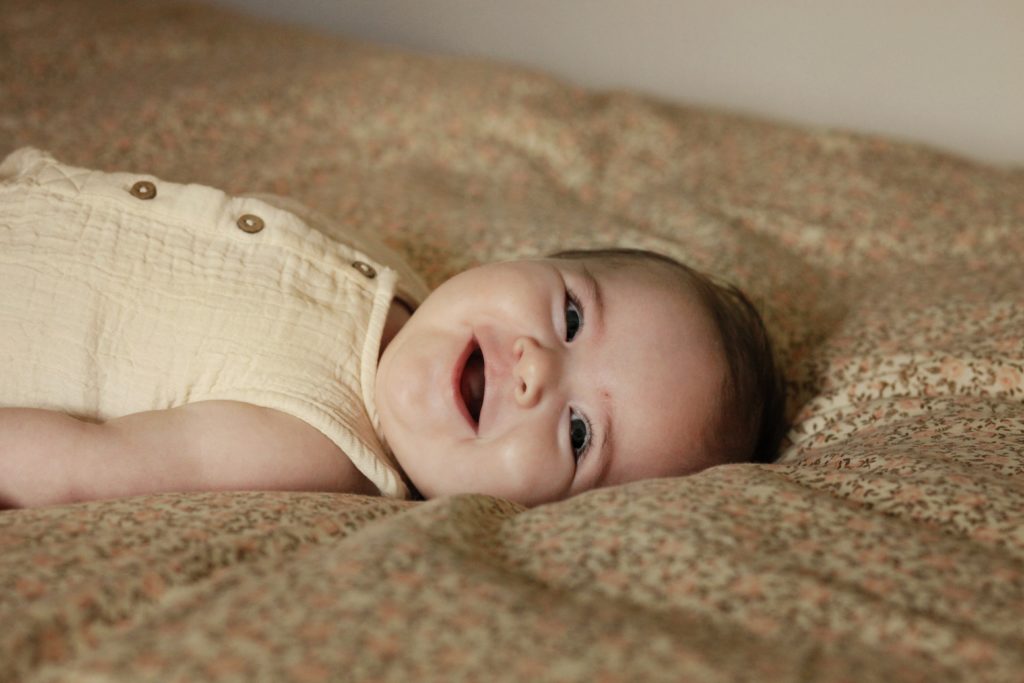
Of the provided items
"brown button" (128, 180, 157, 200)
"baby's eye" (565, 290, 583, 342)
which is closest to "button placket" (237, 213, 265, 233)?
"brown button" (128, 180, 157, 200)

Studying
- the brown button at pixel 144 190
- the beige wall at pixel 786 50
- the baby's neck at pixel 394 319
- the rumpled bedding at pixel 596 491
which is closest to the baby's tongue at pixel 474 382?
the baby's neck at pixel 394 319

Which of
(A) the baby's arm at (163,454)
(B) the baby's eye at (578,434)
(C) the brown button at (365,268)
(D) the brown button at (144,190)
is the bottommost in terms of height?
(A) the baby's arm at (163,454)

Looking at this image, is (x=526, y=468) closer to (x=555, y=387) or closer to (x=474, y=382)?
(x=555, y=387)

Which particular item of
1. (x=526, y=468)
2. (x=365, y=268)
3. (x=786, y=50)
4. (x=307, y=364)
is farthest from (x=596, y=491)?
(x=786, y=50)

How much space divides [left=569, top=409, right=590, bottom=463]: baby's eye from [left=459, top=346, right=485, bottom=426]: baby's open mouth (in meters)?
0.21

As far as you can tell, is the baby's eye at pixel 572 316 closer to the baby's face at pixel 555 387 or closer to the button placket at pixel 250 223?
the baby's face at pixel 555 387

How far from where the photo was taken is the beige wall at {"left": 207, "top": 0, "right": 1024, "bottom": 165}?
2553 millimetres

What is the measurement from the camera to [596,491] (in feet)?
3.34

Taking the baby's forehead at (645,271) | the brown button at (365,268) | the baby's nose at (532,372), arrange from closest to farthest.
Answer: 1. the baby's nose at (532,372)
2. the baby's forehead at (645,271)
3. the brown button at (365,268)

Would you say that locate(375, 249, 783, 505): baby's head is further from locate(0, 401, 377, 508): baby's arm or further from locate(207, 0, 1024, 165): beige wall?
locate(207, 0, 1024, 165): beige wall

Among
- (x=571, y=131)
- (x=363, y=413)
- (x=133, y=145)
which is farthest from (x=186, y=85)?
(x=363, y=413)

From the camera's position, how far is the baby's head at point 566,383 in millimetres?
1256

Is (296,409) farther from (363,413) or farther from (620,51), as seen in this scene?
(620,51)

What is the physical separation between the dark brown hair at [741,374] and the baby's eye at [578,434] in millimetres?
179
